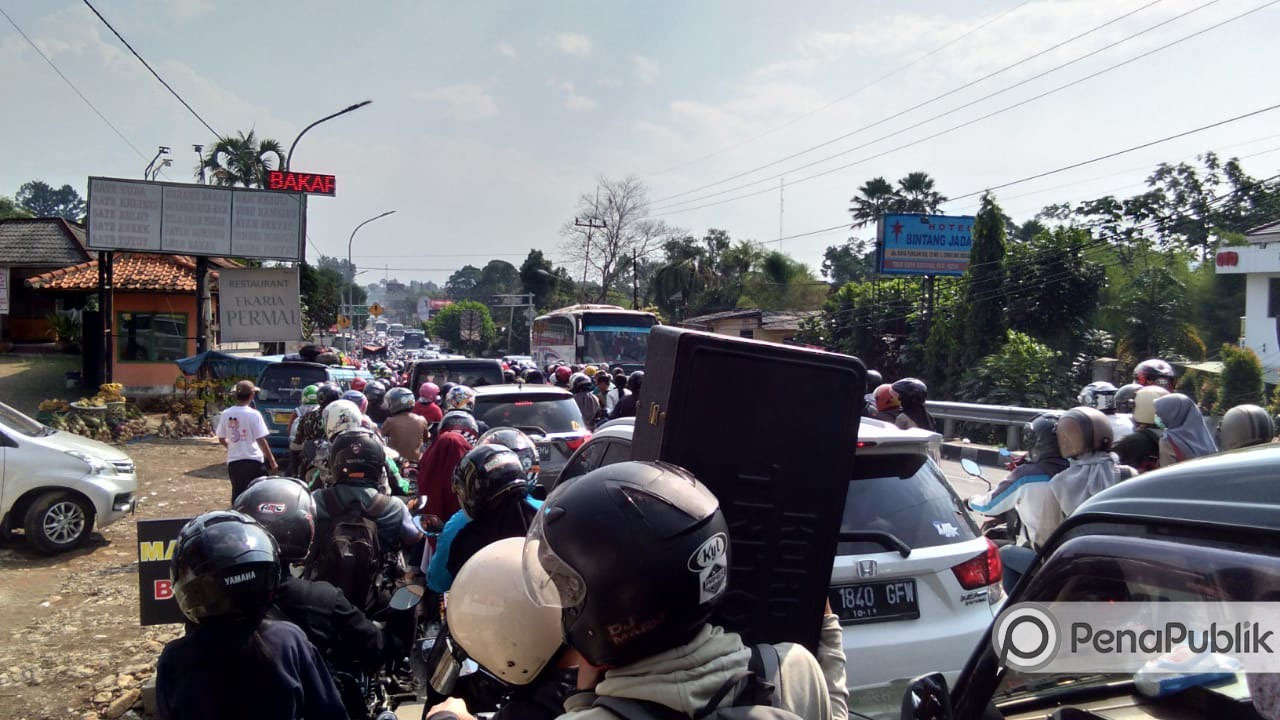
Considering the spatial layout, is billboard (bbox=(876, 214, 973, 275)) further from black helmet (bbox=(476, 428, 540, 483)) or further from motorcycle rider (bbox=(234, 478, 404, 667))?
motorcycle rider (bbox=(234, 478, 404, 667))

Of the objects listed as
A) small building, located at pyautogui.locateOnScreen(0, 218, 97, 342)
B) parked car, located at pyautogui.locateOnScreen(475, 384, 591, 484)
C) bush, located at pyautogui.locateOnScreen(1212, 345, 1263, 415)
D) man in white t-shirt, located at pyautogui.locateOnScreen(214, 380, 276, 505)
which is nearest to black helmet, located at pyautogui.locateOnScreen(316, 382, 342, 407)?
man in white t-shirt, located at pyautogui.locateOnScreen(214, 380, 276, 505)

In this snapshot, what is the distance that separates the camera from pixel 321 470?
19.4 ft

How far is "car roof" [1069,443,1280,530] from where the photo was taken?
69.9 inches

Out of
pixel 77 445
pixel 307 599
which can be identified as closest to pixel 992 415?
pixel 77 445

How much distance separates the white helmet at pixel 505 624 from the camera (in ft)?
7.73

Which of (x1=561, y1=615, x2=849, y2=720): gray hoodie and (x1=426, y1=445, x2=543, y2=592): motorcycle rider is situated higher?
(x1=561, y1=615, x2=849, y2=720): gray hoodie

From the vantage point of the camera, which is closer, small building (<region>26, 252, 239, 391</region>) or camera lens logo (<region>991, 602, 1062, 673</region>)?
camera lens logo (<region>991, 602, 1062, 673</region>)

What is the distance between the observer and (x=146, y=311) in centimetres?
2777

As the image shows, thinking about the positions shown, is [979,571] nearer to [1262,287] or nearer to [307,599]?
[307,599]

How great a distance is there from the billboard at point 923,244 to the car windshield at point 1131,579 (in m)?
32.1

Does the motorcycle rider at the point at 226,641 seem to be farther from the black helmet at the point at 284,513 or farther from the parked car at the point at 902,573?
the parked car at the point at 902,573

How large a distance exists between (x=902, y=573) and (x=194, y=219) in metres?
23.1

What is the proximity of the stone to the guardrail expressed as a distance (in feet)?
41.2

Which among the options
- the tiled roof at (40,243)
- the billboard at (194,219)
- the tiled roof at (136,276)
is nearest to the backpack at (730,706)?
the billboard at (194,219)
